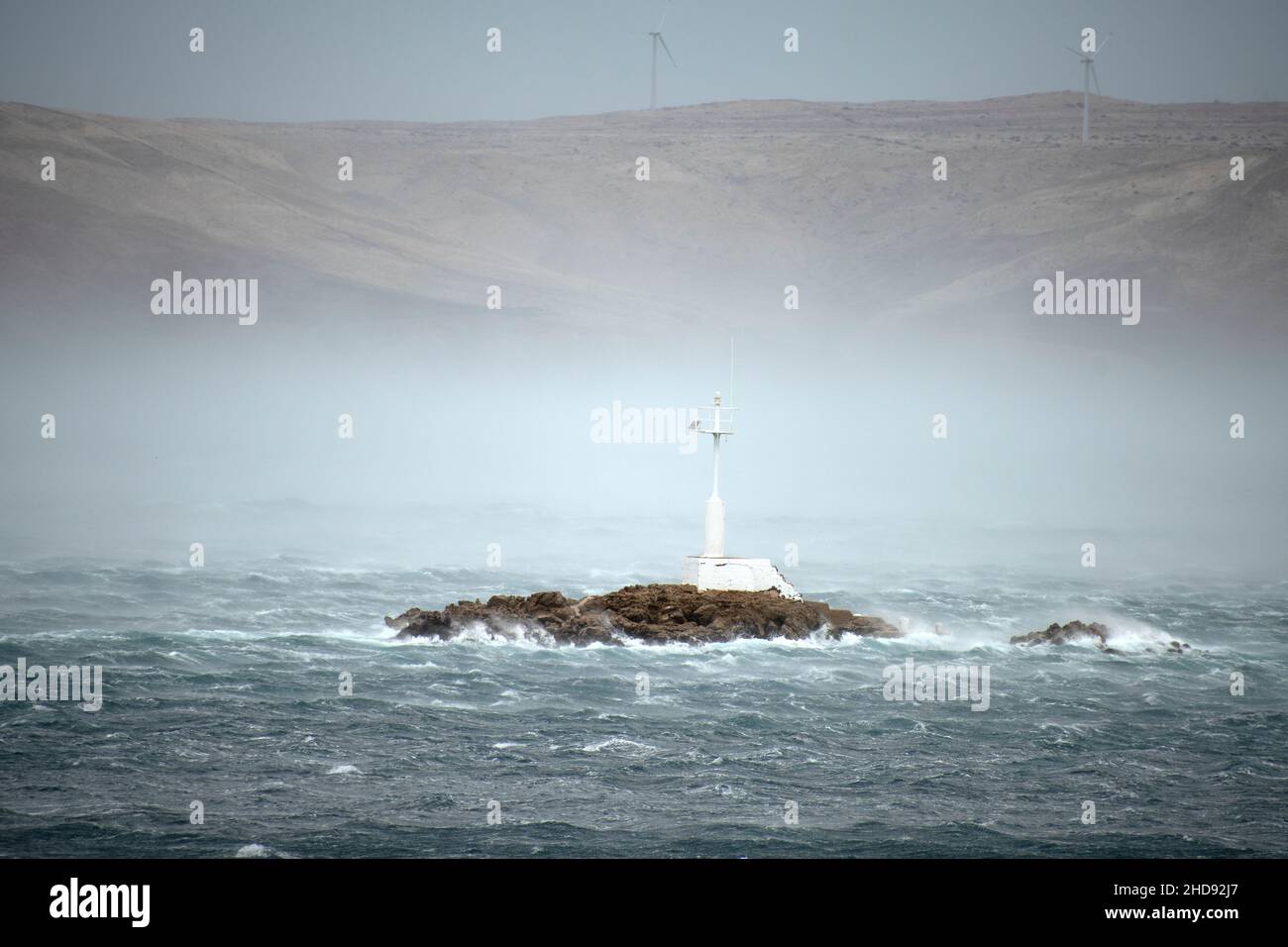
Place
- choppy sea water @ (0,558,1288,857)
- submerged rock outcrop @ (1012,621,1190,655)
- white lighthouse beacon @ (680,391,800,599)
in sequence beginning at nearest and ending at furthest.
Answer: choppy sea water @ (0,558,1288,857)
white lighthouse beacon @ (680,391,800,599)
submerged rock outcrop @ (1012,621,1190,655)

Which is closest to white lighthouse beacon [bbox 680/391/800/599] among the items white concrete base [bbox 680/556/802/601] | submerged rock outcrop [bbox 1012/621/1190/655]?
white concrete base [bbox 680/556/802/601]

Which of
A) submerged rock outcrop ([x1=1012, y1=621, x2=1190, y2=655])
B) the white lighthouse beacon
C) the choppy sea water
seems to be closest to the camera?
the choppy sea water

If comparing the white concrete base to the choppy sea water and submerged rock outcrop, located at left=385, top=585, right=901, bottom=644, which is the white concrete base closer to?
submerged rock outcrop, located at left=385, top=585, right=901, bottom=644

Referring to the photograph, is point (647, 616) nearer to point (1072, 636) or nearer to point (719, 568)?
point (719, 568)

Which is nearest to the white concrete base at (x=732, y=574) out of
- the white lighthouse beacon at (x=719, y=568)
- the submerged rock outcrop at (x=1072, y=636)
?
the white lighthouse beacon at (x=719, y=568)

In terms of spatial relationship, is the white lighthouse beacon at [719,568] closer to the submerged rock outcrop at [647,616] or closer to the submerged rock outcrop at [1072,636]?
the submerged rock outcrop at [647,616]

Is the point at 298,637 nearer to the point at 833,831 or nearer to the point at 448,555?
the point at 833,831
